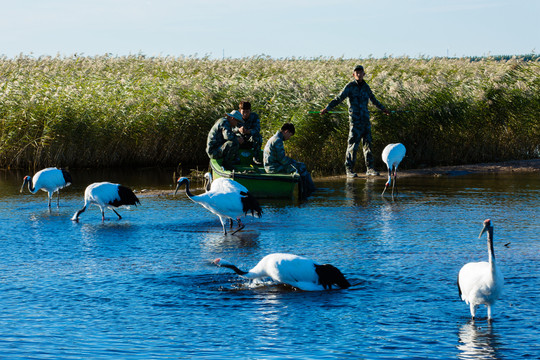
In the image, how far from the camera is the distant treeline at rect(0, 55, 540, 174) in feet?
75.3

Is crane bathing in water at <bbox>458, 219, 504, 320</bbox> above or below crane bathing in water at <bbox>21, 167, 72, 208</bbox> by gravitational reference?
below

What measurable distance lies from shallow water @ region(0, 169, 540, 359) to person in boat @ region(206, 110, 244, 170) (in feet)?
5.91

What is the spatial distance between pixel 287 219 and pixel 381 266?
14.1 ft

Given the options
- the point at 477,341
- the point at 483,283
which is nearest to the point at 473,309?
the point at 483,283

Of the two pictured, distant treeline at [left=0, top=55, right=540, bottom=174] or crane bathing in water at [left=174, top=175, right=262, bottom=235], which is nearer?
crane bathing in water at [left=174, top=175, right=262, bottom=235]

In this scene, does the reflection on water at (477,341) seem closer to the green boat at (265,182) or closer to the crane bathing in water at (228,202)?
the crane bathing in water at (228,202)

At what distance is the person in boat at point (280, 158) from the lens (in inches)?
666

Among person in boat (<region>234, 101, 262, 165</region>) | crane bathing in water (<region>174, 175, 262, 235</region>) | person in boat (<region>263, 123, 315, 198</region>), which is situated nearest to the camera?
crane bathing in water (<region>174, 175, 262, 235</region>)

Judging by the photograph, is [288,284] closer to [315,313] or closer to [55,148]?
[315,313]

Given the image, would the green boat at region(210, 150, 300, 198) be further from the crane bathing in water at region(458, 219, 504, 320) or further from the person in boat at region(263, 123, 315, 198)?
the crane bathing in water at region(458, 219, 504, 320)

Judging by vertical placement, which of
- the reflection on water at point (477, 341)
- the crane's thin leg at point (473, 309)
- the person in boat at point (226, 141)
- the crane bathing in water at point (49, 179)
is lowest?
the reflection on water at point (477, 341)

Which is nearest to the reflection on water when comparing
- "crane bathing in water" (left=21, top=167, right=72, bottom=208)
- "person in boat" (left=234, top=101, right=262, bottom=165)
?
"crane bathing in water" (left=21, top=167, right=72, bottom=208)

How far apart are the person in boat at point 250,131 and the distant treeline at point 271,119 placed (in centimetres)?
366

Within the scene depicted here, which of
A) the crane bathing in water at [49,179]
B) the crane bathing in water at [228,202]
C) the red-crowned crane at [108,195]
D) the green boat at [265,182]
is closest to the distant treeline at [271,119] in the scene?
the green boat at [265,182]
